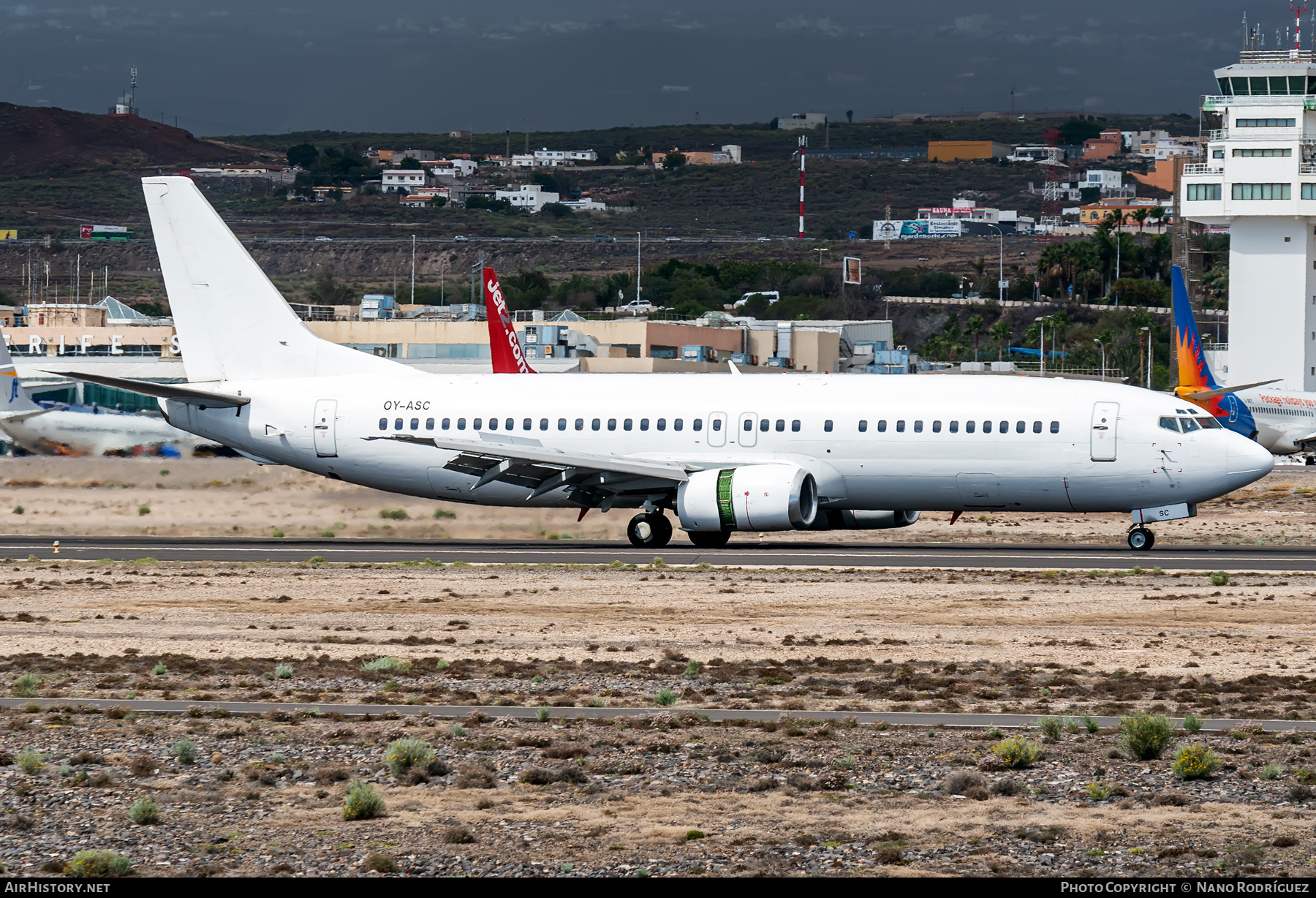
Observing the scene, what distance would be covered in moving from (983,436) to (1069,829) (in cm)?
2695

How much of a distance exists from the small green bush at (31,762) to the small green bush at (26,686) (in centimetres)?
433

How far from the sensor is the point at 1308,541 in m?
47.7

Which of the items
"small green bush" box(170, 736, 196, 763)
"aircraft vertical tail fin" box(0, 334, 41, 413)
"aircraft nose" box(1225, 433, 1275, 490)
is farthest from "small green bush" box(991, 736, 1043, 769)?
"aircraft vertical tail fin" box(0, 334, 41, 413)

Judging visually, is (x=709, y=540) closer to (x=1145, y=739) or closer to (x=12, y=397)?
(x=1145, y=739)

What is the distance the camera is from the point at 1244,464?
39.1 m

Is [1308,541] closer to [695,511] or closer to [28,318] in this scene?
[695,511]

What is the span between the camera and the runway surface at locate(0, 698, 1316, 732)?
61.9 feet

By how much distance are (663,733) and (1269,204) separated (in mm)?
110608

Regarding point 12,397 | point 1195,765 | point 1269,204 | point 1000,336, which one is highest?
point 1269,204

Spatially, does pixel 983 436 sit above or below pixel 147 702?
above

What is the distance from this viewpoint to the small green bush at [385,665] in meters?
23.4

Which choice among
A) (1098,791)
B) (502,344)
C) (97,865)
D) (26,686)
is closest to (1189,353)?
(502,344)
